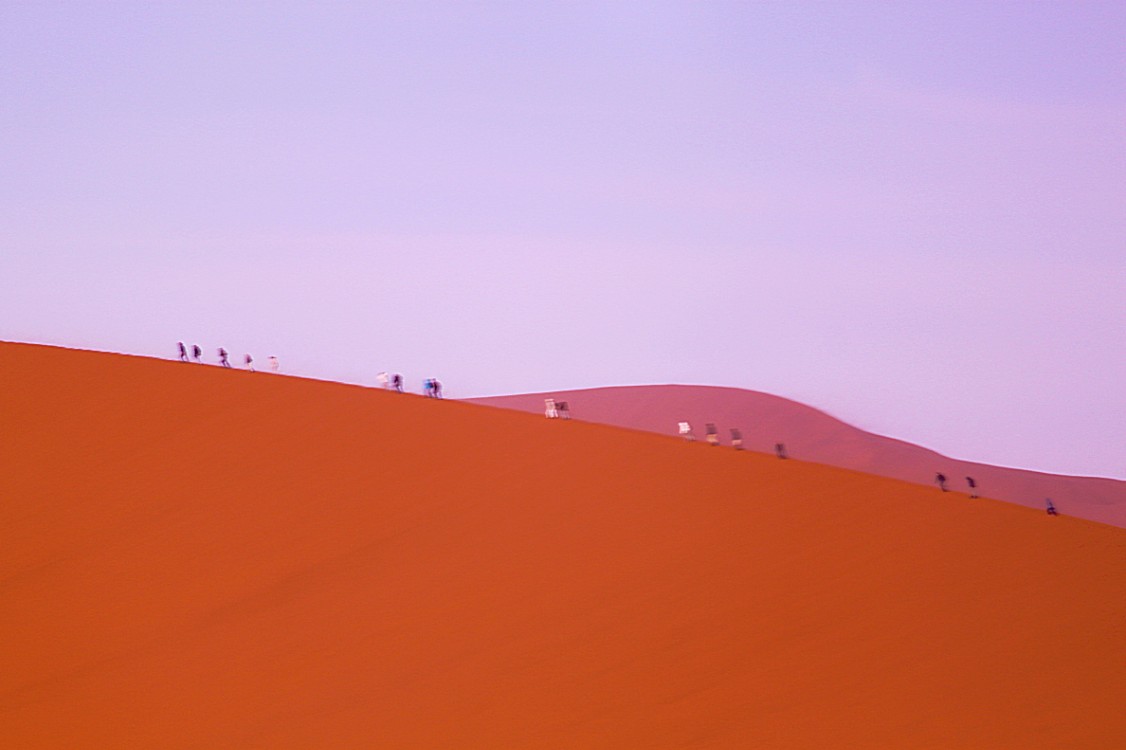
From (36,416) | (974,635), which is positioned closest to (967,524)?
(974,635)

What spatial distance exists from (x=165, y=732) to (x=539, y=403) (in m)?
64.2

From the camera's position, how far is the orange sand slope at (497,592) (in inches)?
440

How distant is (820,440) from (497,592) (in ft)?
165

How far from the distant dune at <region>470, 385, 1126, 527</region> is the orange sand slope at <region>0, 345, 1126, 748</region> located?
38.0 metres

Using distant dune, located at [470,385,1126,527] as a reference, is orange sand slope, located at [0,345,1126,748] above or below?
below

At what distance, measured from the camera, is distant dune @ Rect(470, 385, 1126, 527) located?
191 ft

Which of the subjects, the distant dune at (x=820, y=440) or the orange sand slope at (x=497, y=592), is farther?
the distant dune at (x=820, y=440)

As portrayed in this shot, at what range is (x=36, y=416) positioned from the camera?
18.4 m

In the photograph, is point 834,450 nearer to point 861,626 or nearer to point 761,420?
point 761,420

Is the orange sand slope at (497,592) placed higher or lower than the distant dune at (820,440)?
lower

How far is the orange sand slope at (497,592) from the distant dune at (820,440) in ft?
125

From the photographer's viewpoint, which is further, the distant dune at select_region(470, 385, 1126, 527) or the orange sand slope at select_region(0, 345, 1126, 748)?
the distant dune at select_region(470, 385, 1126, 527)

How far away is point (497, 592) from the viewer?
13812 millimetres

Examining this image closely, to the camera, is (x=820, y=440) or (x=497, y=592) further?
(x=820, y=440)
